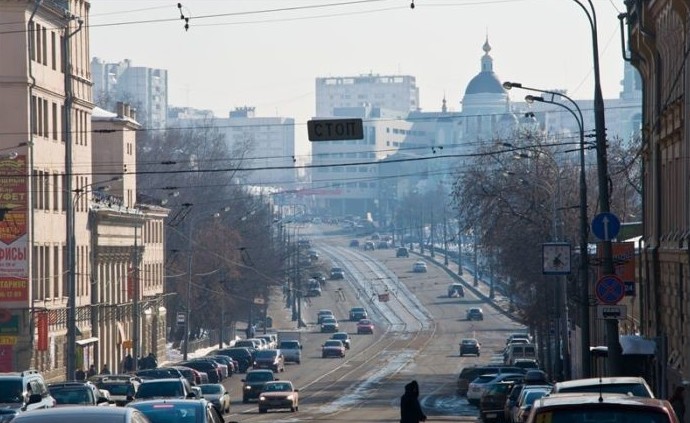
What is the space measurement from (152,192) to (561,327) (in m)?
71.2

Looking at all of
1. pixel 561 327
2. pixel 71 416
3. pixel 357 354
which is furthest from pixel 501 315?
pixel 71 416

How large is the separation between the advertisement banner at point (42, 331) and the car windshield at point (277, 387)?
10909 mm

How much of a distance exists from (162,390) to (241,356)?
159ft

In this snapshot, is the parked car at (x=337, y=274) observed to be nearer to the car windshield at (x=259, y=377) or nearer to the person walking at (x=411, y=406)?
the car windshield at (x=259, y=377)

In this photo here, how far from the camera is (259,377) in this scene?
212 ft

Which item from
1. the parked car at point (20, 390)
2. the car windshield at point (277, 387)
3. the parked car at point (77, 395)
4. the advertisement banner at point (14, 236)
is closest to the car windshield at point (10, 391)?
the parked car at point (20, 390)

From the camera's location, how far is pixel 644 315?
4500 cm

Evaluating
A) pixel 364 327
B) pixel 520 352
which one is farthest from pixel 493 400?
pixel 364 327

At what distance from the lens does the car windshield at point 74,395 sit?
120 feet

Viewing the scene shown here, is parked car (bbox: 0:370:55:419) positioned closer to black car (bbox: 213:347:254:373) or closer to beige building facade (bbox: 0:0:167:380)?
beige building facade (bbox: 0:0:167:380)

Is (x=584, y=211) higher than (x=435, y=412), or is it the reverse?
(x=584, y=211)

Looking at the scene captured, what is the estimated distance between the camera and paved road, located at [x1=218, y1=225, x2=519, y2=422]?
5834cm

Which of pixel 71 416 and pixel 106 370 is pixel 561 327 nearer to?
pixel 106 370

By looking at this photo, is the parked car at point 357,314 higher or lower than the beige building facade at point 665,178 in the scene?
lower
